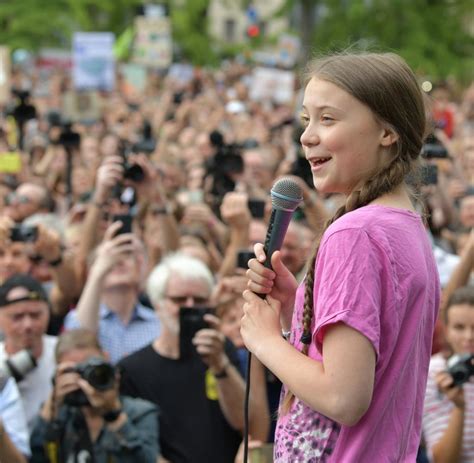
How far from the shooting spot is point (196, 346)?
4473mm

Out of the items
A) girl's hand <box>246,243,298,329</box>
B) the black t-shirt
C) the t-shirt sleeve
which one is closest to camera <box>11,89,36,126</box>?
the black t-shirt

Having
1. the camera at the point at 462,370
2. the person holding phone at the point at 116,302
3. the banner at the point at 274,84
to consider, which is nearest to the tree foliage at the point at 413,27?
the banner at the point at 274,84

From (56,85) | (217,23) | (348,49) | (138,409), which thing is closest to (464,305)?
(138,409)

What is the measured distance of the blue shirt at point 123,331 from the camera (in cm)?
581

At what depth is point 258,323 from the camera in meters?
2.22

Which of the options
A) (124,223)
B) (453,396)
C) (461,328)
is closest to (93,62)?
(124,223)

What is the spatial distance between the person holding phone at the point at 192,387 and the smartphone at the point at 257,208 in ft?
5.11

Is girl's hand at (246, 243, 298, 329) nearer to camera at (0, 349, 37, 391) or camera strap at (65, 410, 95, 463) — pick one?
camera at (0, 349, 37, 391)

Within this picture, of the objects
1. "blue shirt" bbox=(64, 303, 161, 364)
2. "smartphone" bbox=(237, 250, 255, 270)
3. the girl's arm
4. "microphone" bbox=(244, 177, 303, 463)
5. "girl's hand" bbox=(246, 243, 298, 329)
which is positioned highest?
"microphone" bbox=(244, 177, 303, 463)

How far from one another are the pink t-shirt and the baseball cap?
3020 millimetres

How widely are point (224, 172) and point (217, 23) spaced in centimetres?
5453

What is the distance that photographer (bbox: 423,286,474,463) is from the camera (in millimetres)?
4071

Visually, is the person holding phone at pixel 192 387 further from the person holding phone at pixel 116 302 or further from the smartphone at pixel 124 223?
the smartphone at pixel 124 223

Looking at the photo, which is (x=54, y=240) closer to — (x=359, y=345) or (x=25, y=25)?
(x=359, y=345)
